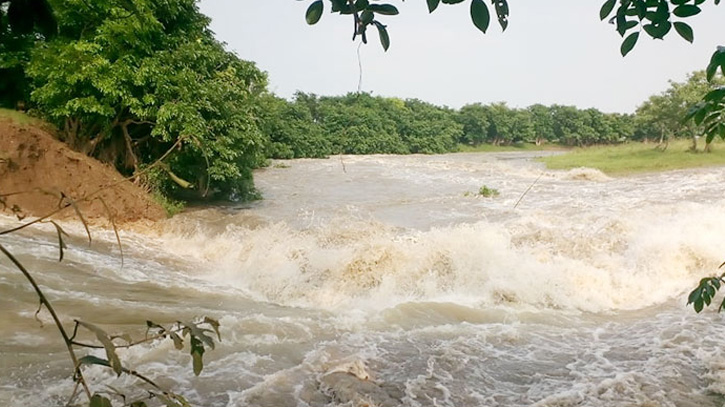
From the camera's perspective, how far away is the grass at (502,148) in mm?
56669

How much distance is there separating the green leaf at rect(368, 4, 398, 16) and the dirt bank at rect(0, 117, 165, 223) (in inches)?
348

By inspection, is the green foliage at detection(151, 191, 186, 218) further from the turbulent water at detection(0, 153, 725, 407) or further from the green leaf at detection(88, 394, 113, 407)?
the green leaf at detection(88, 394, 113, 407)

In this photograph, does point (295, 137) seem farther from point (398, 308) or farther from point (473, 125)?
point (473, 125)

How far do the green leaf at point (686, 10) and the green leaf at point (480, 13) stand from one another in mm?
661

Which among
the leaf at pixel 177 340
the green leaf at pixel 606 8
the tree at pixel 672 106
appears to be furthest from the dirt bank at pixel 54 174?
the tree at pixel 672 106

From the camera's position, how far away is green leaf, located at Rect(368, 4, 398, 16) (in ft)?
5.22

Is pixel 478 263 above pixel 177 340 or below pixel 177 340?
below

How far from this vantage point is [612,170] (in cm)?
2403

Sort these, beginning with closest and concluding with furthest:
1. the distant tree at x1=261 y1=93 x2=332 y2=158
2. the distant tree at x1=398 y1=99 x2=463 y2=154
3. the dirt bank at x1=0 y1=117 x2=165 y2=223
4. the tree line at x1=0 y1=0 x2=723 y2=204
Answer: the dirt bank at x1=0 y1=117 x2=165 y2=223 → the tree line at x1=0 y1=0 x2=723 y2=204 → the distant tree at x1=261 y1=93 x2=332 y2=158 → the distant tree at x1=398 y1=99 x2=463 y2=154

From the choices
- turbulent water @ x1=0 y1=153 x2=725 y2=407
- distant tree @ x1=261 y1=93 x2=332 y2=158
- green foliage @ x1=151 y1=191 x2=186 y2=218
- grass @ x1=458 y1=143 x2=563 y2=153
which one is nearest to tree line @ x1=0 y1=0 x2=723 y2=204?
green foliage @ x1=151 y1=191 x2=186 y2=218

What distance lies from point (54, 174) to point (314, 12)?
10.4 m

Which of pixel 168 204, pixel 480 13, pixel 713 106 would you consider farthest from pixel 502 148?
pixel 480 13

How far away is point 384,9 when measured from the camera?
5.25 feet

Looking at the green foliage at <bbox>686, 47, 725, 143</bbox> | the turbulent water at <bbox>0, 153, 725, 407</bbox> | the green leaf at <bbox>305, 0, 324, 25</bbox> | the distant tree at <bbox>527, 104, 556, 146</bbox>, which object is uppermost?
the distant tree at <bbox>527, 104, 556, 146</bbox>
